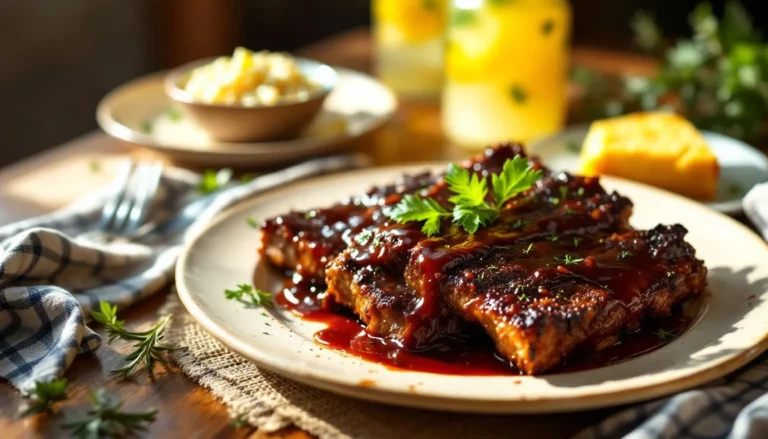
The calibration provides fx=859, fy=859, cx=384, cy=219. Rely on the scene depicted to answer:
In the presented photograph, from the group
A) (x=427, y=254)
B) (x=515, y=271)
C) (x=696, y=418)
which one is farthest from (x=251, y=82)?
(x=696, y=418)

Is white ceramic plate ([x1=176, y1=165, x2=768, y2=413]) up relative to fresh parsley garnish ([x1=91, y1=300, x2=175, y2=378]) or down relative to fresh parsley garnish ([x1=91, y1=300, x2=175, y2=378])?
up

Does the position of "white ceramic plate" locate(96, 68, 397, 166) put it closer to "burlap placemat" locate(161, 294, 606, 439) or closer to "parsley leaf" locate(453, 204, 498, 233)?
"parsley leaf" locate(453, 204, 498, 233)

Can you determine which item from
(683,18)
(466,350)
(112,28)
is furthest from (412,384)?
(683,18)

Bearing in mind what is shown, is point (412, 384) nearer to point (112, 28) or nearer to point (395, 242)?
point (395, 242)

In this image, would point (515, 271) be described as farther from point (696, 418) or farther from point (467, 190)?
point (696, 418)

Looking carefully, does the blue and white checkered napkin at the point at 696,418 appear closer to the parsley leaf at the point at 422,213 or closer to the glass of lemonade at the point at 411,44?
the parsley leaf at the point at 422,213

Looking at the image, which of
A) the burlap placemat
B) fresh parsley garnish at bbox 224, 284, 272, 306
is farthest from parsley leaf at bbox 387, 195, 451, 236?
the burlap placemat
